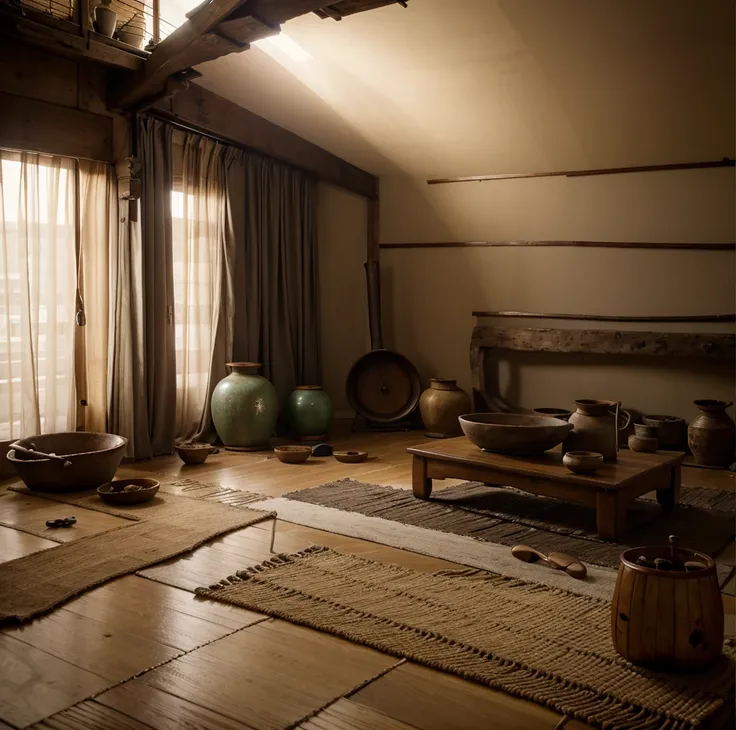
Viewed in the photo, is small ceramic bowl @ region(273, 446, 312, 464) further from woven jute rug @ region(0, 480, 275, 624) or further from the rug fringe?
the rug fringe

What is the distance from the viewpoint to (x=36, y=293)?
15.5 ft

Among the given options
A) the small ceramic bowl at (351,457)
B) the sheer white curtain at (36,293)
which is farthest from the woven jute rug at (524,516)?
the sheer white curtain at (36,293)

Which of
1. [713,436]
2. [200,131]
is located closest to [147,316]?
[200,131]

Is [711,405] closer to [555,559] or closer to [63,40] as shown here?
[555,559]

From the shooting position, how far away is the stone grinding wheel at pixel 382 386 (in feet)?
21.6

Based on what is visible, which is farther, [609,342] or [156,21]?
[609,342]

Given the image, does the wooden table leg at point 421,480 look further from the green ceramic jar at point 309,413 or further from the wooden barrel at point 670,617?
the green ceramic jar at point 309,413

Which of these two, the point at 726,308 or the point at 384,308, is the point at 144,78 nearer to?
the point at 384,308

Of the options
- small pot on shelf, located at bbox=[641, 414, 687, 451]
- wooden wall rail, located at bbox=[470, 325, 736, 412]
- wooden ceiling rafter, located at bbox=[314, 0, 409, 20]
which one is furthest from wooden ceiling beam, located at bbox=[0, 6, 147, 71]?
small pot on shelf, located at bbox=[641, 414, 687, 451]

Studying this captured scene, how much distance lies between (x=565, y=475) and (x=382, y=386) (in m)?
3.30

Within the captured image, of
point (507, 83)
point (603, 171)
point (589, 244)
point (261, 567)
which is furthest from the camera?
point (589, 244)

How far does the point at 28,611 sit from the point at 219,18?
2993mm

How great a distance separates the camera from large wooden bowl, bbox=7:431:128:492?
4.11m

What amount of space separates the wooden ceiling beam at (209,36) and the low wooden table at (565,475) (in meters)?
2.25
